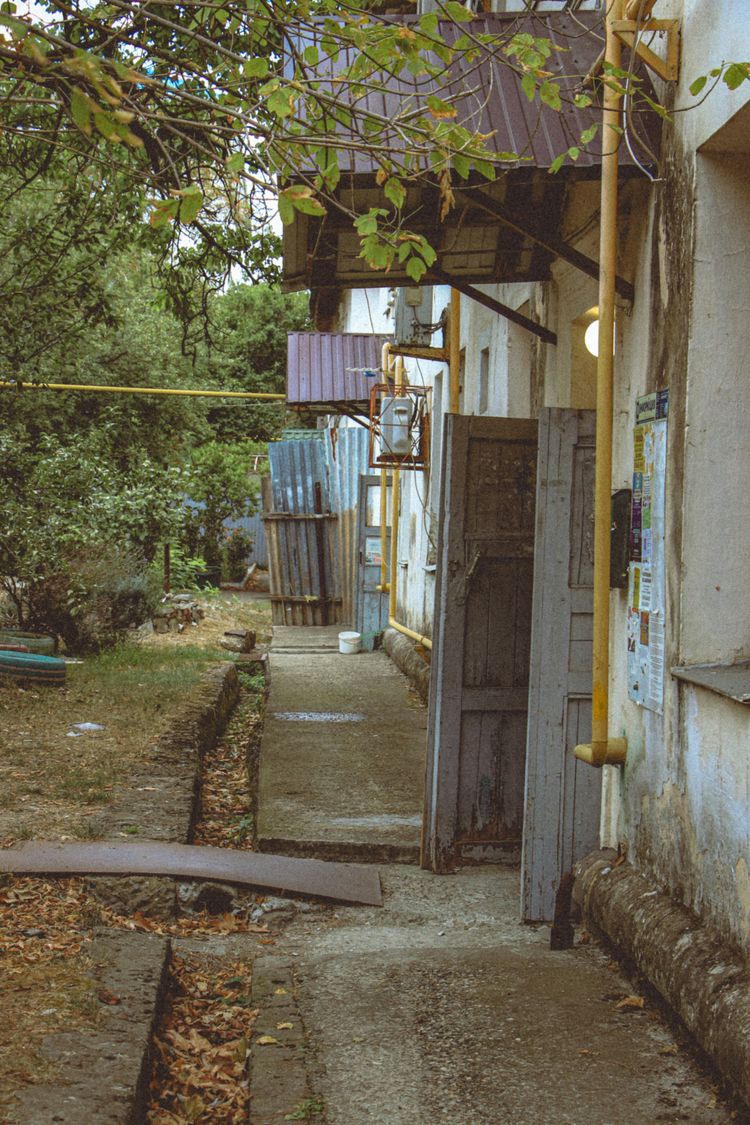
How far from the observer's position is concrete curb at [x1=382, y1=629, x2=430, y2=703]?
10586 millimetres

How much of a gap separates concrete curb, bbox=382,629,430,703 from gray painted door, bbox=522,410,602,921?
13.5ft

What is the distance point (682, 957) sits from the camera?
12.4ft

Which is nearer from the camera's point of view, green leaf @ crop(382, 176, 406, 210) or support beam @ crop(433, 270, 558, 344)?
green leaf @ crop(382, 176, 406, 210)

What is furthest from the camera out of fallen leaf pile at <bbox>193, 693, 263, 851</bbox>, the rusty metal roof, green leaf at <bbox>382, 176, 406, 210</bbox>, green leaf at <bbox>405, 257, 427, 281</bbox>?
the rusty metal roof

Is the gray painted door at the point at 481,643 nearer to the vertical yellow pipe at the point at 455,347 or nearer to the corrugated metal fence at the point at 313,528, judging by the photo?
the vertical yellow pipe at the point at 455,347

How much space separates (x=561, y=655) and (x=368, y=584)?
900 centimetres

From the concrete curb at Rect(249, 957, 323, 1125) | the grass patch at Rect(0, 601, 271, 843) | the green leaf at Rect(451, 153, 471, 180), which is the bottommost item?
the concrete curb at Rect(249, 957, 323, 1125)

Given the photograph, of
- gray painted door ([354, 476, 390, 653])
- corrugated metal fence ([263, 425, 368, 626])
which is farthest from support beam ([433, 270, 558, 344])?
corrugated metal fence ([263, 425, 368, 626])

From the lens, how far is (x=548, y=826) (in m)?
5.43

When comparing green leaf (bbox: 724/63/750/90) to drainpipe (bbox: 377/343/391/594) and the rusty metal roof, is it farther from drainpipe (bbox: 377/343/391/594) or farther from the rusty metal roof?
the rusty metal roof

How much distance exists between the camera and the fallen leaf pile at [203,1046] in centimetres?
357

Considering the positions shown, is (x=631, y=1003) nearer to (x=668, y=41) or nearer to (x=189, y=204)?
(x=189, y=204)

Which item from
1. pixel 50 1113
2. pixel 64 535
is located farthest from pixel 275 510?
pixel 50 1113

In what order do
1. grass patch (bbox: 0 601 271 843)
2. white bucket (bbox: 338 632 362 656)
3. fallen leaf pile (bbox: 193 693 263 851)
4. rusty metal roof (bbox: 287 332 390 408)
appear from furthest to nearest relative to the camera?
rusty metal roof (bbox: 287 332 390 408) < white bucket (bbox: 338 632 362 656) < fallen leaf pile (bbox: 193 693 263 851) < grass patch (bbox: 0 601 271 843)
